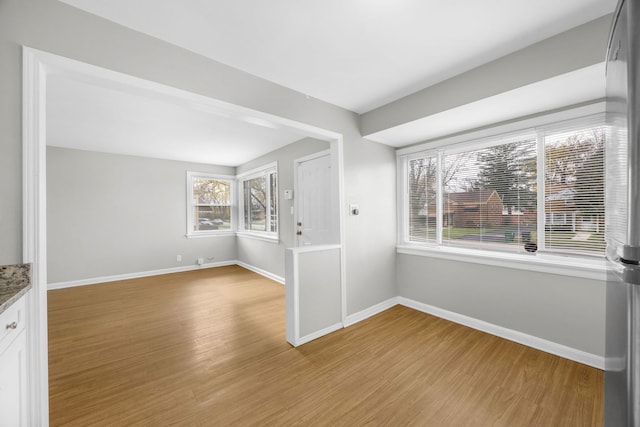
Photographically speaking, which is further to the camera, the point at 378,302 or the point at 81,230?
the point at 81,230

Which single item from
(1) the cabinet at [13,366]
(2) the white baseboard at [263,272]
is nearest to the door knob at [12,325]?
(1) the cabinet at [13,366]

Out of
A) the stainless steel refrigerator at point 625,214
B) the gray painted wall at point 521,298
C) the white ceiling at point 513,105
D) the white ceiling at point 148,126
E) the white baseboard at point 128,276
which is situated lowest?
the white baseboard at point 128,276

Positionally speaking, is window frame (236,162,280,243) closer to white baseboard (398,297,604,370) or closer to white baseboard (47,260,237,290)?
white baseboard (47,260,237,290)

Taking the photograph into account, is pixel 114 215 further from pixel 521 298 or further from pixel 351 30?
pixel 521 298

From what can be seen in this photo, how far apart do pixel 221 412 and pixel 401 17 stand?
2.84 m

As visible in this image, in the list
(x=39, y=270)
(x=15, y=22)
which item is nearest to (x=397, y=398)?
(x=39, y=270)

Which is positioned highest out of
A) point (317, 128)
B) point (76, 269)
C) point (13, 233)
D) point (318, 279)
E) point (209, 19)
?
point (209, 19)

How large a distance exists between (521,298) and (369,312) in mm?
1560

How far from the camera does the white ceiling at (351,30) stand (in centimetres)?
151

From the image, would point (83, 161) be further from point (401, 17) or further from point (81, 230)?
point (401, 17)

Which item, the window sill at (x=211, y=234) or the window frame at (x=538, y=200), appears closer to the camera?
the window frame at (x=538, y=200)

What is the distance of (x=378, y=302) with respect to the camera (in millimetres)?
3238

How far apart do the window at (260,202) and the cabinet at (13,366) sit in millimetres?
3640

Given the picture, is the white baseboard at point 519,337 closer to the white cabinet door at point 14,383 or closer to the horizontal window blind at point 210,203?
the white cabinet door at point 14,383
